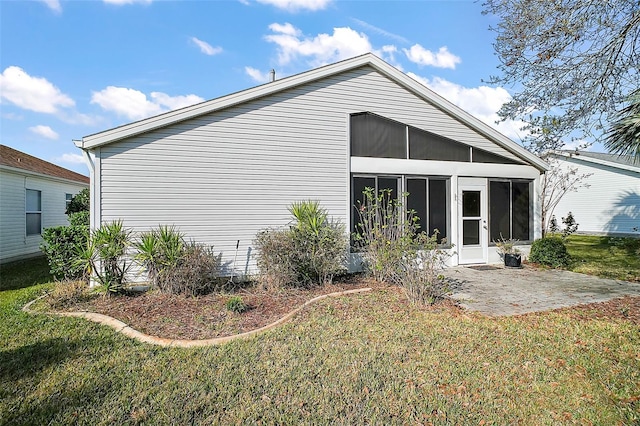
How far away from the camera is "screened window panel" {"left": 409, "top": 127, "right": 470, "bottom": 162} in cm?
919

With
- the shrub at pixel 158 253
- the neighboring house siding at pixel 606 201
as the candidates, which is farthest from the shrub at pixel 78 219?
the neighboring house siding at pixel 606 201

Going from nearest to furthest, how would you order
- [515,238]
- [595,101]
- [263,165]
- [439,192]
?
[595,101], [263,165], [439,192], [515,238]

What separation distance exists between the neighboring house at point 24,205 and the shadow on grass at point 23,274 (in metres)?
0.90

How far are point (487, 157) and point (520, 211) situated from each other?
82.3 inches

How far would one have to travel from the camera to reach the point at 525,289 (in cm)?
699

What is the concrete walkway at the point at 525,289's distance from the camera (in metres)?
5.84

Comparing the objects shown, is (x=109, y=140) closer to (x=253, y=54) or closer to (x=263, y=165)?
(x=263, y=165)

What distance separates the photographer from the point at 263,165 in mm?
7871

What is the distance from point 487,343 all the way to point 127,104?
52.2 ft

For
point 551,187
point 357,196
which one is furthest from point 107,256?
point 551,187

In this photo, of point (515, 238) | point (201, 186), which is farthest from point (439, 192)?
point (201, 186)

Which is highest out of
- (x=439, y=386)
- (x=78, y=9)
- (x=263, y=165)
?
(x=78, y=9)

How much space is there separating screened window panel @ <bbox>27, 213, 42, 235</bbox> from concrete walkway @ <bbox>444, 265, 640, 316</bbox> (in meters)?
14.6

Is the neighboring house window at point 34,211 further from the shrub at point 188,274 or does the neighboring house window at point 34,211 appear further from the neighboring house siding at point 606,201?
the neighboring house siding at point 606,201
